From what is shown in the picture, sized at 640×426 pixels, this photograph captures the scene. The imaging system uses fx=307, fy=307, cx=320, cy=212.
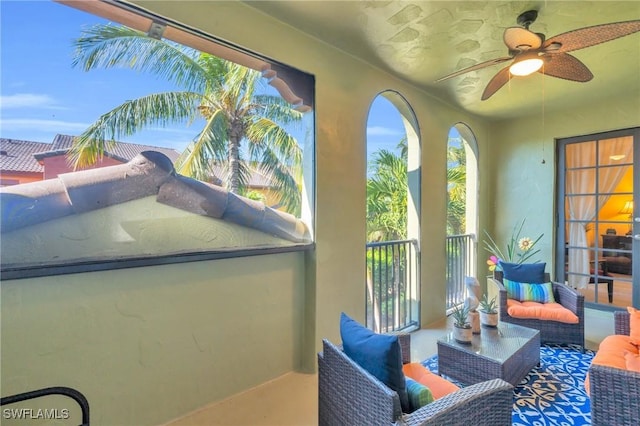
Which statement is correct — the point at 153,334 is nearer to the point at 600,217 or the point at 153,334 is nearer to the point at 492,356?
the point at 492,356

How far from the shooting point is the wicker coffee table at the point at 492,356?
6.72 ft

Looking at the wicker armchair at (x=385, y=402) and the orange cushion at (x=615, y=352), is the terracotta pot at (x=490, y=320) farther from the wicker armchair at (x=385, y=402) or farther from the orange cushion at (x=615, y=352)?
the wicker armchair at (x=385, y=402)

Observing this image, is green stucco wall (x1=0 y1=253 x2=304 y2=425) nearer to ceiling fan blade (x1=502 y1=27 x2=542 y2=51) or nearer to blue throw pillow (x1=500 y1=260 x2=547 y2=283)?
ceiling fan blade (x1=502 y1=27 x2=542 y2=51)

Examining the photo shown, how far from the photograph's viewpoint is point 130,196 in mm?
1789

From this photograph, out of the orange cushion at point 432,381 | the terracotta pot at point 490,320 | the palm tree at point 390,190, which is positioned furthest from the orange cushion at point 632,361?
the palm tree at point 390,190

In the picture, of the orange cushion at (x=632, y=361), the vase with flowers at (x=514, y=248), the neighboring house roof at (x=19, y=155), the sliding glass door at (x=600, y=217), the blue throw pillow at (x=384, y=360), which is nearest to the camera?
the blue throw pillow at (x=384, y=360)

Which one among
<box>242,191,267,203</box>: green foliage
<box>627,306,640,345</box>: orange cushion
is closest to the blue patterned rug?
<box>627,306,640,345</box>: orange cushion

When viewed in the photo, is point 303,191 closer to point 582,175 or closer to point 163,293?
point 163,293

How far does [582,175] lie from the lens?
13.6ft

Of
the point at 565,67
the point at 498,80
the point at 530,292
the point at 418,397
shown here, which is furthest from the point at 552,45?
the point at 530,292

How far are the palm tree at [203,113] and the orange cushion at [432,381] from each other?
57.7 inches

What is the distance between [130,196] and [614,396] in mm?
2786

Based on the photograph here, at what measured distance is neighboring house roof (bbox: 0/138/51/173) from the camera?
1.46 metres

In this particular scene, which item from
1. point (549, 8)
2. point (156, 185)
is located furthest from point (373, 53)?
point (156, 185)
